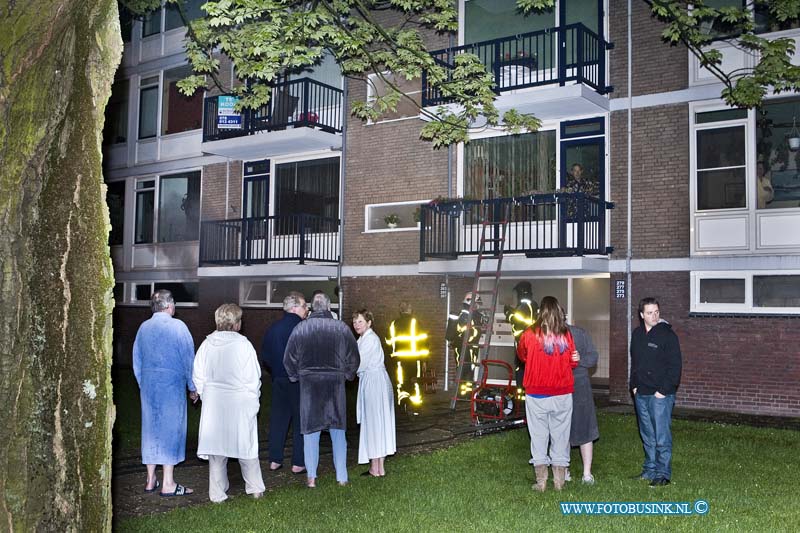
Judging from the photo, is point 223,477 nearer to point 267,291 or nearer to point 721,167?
point 721,167

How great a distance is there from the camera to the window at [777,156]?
14.5 m

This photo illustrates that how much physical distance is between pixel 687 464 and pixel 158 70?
777 inches

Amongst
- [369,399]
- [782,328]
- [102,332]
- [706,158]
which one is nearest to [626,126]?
[706,158]

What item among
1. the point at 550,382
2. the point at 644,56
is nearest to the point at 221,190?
the point at 644,56

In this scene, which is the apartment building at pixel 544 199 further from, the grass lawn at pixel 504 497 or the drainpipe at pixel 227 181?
the grass lawn at pixel 504 497

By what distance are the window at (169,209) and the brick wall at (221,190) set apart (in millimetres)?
613

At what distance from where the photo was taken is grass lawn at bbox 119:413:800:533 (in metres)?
6.79

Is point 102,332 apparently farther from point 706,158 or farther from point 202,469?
point 706,158

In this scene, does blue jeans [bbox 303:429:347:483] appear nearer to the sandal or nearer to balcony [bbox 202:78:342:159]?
the sandal

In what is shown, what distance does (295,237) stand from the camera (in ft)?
66.9

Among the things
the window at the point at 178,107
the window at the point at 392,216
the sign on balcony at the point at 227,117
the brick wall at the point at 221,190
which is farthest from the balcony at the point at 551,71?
the window at the point at 178,107

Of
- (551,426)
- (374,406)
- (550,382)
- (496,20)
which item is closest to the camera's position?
(550,382)

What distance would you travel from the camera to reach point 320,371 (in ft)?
26.9

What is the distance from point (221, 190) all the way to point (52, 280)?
63.7ft
